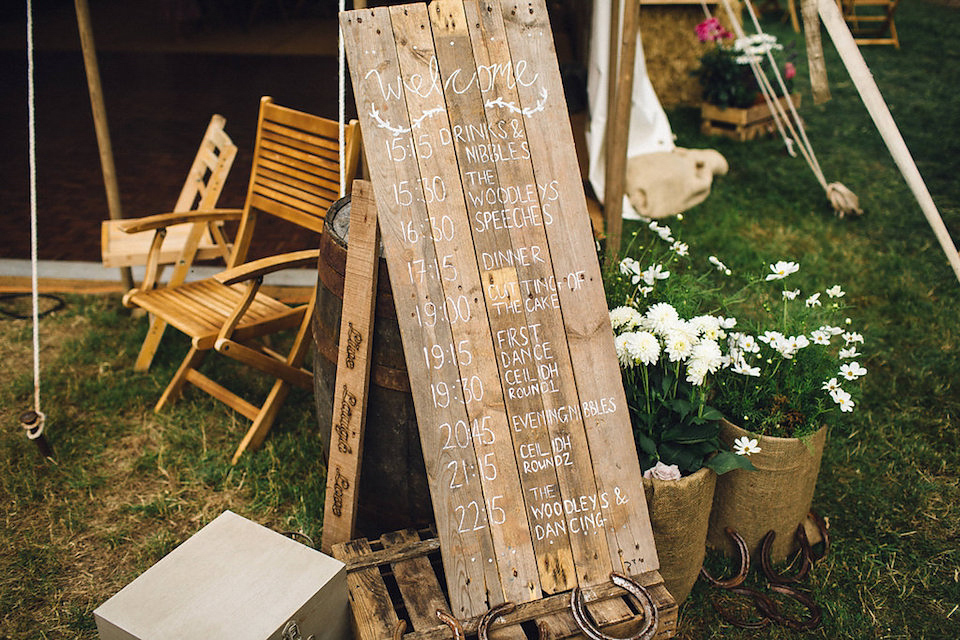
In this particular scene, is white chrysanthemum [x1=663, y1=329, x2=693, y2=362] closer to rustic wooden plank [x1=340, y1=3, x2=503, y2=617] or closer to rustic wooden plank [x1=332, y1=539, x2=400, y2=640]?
rustic wooden plank [x1=340, y1=3, x2=503, y2=617]

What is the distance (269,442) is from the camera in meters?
3.26

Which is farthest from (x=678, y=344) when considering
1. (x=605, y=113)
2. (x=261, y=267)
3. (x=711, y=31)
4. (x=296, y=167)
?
(x=711, y=31)

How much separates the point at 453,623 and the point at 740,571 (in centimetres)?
107

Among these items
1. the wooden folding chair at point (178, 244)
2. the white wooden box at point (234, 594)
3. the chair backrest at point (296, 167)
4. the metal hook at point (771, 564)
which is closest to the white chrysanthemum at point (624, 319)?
the metal hook at point (771, 564)

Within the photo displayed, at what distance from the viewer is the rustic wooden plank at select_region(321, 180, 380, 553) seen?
226cm

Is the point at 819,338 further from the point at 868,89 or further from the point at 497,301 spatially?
the point at 497,301

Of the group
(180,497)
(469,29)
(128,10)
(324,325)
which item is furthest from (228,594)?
(128,10)

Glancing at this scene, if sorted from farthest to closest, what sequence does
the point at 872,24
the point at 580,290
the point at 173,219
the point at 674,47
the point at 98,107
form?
the point at 872,24, the point at 674,47, the point at 98,107, the point at 173,219, the point at 580,290

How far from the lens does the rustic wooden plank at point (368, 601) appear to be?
2078 mm

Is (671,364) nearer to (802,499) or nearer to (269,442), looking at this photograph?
(802,499)

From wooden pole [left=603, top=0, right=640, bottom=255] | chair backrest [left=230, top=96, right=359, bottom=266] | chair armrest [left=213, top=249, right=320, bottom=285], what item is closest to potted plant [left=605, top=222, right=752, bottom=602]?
wooden pole [left=603, top=0, right=640, bottom=255]

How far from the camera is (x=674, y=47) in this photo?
25.2ft

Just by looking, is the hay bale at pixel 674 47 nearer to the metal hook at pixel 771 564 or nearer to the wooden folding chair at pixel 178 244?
the wooden folding chair at pixel 178 244

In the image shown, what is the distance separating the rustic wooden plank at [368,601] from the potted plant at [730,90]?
5.74 m
